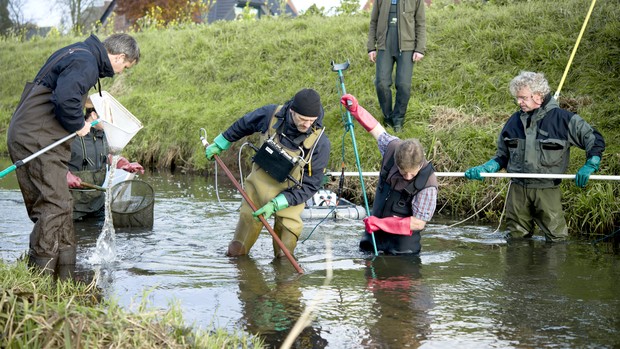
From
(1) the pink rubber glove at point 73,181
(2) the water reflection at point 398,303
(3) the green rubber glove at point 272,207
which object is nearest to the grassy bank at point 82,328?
(2) the water reflection at point 398,303

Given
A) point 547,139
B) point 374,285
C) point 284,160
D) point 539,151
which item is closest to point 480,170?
point 539,151

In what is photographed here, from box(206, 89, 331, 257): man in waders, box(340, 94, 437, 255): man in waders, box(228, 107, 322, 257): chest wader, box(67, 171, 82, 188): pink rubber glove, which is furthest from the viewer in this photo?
box(67, 171, 82, 188): pink rubber glove

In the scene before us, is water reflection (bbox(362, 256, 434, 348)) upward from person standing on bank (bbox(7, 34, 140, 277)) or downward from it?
downward

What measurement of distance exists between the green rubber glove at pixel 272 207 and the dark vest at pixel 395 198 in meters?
1.05

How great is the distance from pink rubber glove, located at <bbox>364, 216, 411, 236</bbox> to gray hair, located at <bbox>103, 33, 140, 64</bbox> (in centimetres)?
252

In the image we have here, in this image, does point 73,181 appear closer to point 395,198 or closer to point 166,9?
point 395,198

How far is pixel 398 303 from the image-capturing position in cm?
588

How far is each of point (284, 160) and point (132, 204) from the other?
8.97 ft

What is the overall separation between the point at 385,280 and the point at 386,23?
5.34m

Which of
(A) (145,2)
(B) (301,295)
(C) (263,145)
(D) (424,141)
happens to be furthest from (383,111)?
(A) (145,2)

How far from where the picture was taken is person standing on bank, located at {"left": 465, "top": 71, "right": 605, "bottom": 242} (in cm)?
766

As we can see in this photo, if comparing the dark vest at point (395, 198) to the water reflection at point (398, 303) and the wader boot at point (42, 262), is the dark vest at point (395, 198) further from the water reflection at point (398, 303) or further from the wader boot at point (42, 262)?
the wader boot at point (42, 262)

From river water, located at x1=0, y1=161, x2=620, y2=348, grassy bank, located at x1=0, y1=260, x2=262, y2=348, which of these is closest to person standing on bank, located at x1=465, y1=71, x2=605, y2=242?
river water, located at x1=0, y1=161, x2=620, y2=348

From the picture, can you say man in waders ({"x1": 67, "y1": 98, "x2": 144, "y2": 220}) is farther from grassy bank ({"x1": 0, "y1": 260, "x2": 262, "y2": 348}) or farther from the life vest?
grassy bank ({"x1": 0, "y1": 260, "x2": 262, "y2": 348})
